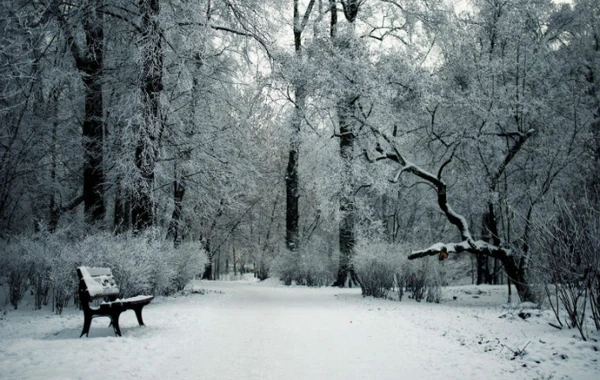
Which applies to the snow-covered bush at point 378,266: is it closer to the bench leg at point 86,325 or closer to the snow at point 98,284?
the snow at point 98,284

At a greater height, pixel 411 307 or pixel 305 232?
pixel 305 232

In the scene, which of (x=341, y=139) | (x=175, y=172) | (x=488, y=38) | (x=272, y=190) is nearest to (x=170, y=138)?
(x=175, y=172)

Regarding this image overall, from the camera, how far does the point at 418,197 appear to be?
76.9 ft

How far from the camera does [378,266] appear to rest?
38.5 ft

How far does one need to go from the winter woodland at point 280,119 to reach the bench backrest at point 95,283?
1636 millimetres

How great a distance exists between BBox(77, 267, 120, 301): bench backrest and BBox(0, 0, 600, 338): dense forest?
1.64 m

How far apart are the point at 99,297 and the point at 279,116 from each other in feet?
37.5

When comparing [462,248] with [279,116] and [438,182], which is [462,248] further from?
[279,116]

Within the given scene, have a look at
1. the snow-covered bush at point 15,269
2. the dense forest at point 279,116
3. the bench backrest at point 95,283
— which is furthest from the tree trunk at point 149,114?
the bench backrest at point 95,283

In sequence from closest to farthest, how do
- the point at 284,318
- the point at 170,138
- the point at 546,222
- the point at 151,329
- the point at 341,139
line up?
the point at 546,222 < the point at 151,329 < the point at 284,318 < the point at 170,138 < the point at 341,139

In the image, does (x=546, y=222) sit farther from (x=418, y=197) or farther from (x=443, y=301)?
(x=418, y=197)

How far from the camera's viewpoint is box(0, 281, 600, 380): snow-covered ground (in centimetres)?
441

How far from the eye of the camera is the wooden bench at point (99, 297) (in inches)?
236

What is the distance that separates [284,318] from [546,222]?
4.68 metres
